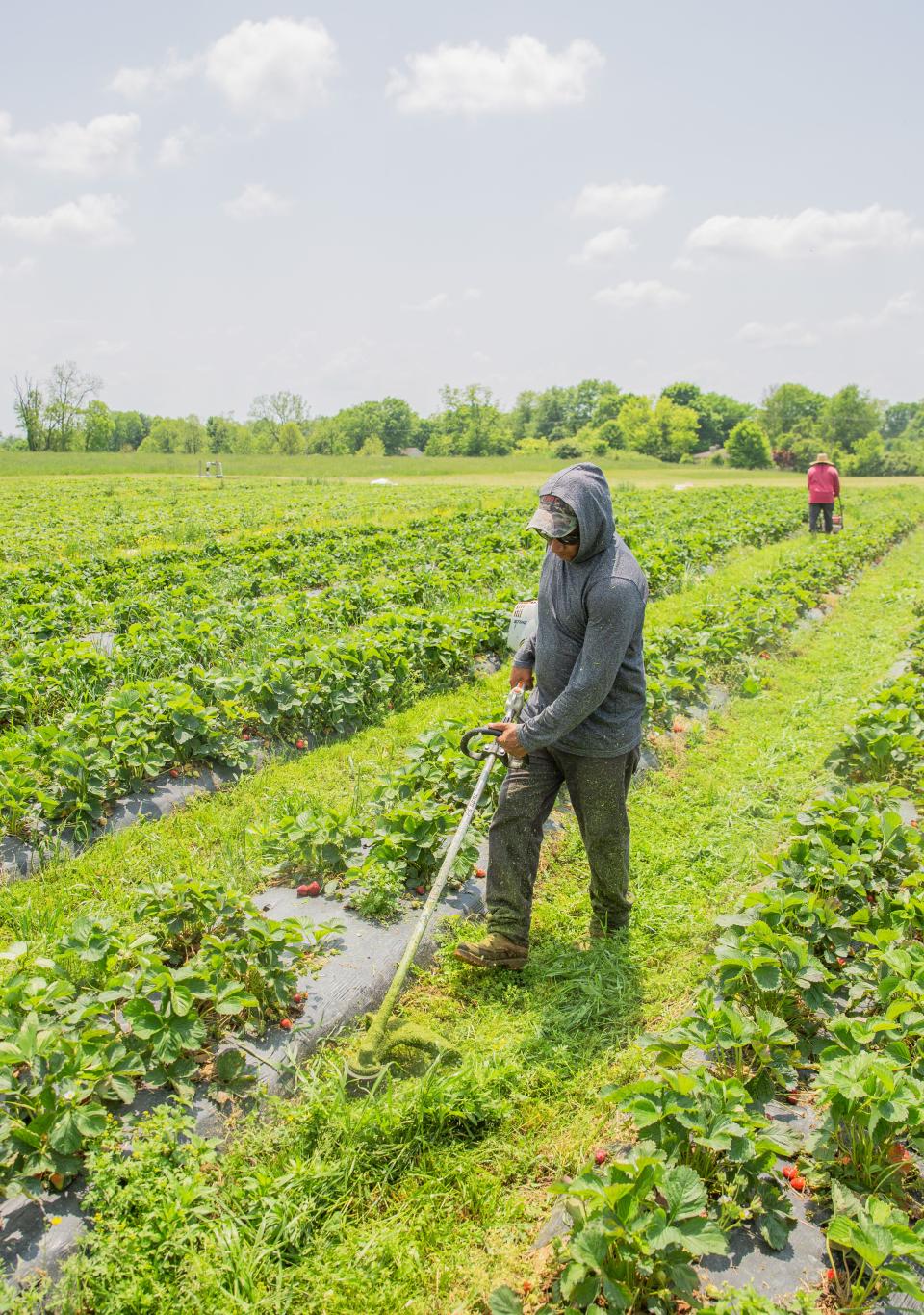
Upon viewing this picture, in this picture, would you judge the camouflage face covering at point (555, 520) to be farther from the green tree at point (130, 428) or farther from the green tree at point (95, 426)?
the green tree at point (130, 428)

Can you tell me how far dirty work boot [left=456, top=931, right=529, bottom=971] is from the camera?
357 cm

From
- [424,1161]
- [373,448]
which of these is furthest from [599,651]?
[373,448]

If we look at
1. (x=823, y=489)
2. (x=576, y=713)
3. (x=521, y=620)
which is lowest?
(x=576, y=713)

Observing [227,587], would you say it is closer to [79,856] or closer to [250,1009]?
[79,856]

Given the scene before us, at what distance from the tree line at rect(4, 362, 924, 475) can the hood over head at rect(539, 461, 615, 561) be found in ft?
206

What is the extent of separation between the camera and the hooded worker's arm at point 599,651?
10.4 feet

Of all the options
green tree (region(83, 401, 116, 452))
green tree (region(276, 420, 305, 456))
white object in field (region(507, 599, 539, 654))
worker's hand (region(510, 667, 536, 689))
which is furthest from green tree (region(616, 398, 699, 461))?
worker's hand (region(510, 667, 536, 689))

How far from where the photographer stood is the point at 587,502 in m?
3.08

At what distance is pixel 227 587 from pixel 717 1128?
28.3 ft

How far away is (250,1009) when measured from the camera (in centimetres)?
315

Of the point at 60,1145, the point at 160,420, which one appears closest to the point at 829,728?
the point at 60,1145

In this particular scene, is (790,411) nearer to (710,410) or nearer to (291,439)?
(710,410)

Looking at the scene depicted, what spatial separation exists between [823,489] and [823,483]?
0.38ft

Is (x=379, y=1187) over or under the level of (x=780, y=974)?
under
